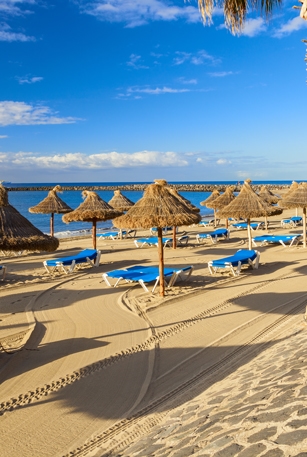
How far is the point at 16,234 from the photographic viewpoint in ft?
15.1

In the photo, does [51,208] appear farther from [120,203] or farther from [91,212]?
[91,212]

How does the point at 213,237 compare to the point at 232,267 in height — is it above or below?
above

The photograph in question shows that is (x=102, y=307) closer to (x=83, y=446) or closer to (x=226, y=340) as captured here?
(x=226, y=340)

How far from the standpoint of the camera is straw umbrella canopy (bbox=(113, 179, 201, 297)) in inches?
294

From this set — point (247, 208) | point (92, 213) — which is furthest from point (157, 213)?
point (92, 213)

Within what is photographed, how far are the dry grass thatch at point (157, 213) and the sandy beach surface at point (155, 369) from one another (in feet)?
4.61

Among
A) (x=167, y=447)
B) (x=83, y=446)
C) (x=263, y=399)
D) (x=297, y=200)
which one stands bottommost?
Result: (x=83, y=446)

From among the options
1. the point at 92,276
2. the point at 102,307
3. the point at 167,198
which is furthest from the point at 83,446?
the point at 92,276

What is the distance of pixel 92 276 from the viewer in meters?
9.59

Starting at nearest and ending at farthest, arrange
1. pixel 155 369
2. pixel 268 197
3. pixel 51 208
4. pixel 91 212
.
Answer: pixel 155 369, pixel 91 212, pixel 51 208, pixel 268 197

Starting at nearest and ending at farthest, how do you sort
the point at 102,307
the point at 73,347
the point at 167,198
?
1. the point at 73,347
2. the point at 102,307
3. the point at 167,198

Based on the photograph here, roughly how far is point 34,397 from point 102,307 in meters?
3.07

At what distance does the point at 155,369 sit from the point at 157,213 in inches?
141

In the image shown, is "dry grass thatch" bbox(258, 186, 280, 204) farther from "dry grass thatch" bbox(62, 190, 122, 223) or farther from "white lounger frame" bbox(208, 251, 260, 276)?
"white lounger frame" bbox(208, 251, 260, 276)
